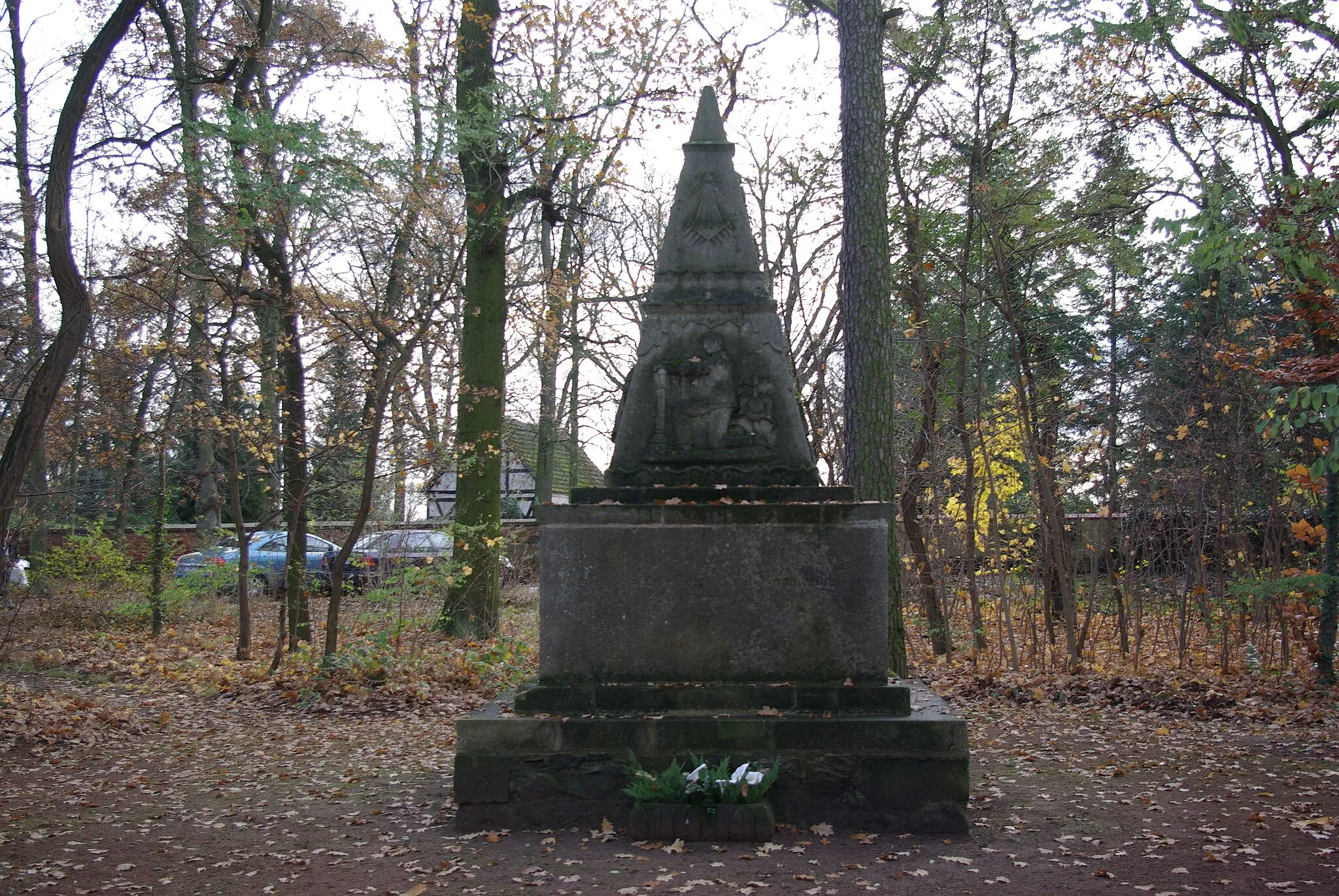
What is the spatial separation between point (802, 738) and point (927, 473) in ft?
28.0

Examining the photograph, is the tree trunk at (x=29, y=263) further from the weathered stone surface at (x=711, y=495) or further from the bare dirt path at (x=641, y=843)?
the weathered stone surface at (x=711, y=495)

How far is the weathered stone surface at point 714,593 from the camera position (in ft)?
19.7

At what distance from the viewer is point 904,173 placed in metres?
14.9

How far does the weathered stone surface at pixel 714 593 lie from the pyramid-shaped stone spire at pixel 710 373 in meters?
0.47

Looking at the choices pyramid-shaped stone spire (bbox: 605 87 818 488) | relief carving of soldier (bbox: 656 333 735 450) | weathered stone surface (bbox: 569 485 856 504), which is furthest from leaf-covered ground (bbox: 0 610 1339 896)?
relief carving of soldier (bbox: 656 333 735 450)

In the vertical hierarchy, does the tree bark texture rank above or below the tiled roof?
below

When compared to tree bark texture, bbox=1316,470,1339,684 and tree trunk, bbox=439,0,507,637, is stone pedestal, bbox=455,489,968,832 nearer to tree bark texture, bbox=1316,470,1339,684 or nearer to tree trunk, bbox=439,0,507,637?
tree bark texture, bbox=1316,470,1339,684

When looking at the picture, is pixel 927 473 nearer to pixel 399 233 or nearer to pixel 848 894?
pixel 399 233

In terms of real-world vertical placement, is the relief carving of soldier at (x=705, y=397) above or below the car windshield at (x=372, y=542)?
above

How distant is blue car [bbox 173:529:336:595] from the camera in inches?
620

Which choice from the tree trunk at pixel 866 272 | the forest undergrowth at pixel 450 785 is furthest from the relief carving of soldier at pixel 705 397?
the tree trunk at pixel 866 272

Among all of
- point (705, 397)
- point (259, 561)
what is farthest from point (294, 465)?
point (259, 561)

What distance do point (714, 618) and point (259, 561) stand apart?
16.5 meters

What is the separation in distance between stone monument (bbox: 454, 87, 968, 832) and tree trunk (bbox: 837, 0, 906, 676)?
3253 mm
